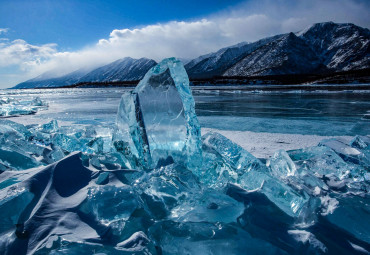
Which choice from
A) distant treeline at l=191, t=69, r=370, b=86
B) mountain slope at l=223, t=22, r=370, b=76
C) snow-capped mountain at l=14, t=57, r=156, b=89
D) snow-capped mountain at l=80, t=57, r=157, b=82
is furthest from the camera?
snow-capped mountain at l=14, t=57, r=156, b=89

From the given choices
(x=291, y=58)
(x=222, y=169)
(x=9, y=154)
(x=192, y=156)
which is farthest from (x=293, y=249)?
(x=291, y=58)

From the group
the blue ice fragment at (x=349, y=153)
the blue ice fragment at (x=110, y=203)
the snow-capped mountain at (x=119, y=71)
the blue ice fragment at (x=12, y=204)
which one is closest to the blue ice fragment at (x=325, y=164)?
the blue ice fragment at (x=349, y=153)

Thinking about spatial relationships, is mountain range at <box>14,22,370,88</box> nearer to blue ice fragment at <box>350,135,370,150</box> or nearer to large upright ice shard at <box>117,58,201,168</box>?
blue ice fragment at <box>350,135,370,150</box>

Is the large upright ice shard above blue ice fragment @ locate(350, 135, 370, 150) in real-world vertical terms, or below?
above

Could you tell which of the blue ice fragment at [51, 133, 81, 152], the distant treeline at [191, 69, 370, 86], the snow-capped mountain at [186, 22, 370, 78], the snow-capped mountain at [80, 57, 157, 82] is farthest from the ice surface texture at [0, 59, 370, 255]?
the snow-capped mountain at [80, 57, 157, 82]

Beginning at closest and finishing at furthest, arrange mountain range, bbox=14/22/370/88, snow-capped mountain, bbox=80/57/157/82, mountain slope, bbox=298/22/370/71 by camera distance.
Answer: mountain range, bbox=14/22/370/88, mountain slope, bbox=298/22/370/71, snow-capped mountain, bbox=80/57/157/82

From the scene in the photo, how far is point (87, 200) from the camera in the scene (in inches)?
62.8

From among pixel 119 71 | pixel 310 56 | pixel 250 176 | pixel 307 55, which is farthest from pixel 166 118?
pixel 119 71

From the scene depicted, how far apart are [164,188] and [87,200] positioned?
55 centimetres

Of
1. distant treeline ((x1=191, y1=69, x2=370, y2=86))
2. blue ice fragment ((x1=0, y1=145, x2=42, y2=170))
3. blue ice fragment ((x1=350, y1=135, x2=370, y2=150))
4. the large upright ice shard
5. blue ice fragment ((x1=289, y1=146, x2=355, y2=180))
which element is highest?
distant treeline ((x1=191, y1=69, x2=370, y2=86))

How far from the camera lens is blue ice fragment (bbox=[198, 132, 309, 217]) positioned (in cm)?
161

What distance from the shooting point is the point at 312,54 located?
112 meters

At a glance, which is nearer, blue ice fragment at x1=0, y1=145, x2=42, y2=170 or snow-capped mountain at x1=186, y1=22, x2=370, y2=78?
blue ice fragment at x1=0, y1=145, x2=42, y2=170

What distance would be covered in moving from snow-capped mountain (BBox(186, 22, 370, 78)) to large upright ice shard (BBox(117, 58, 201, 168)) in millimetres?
92837
